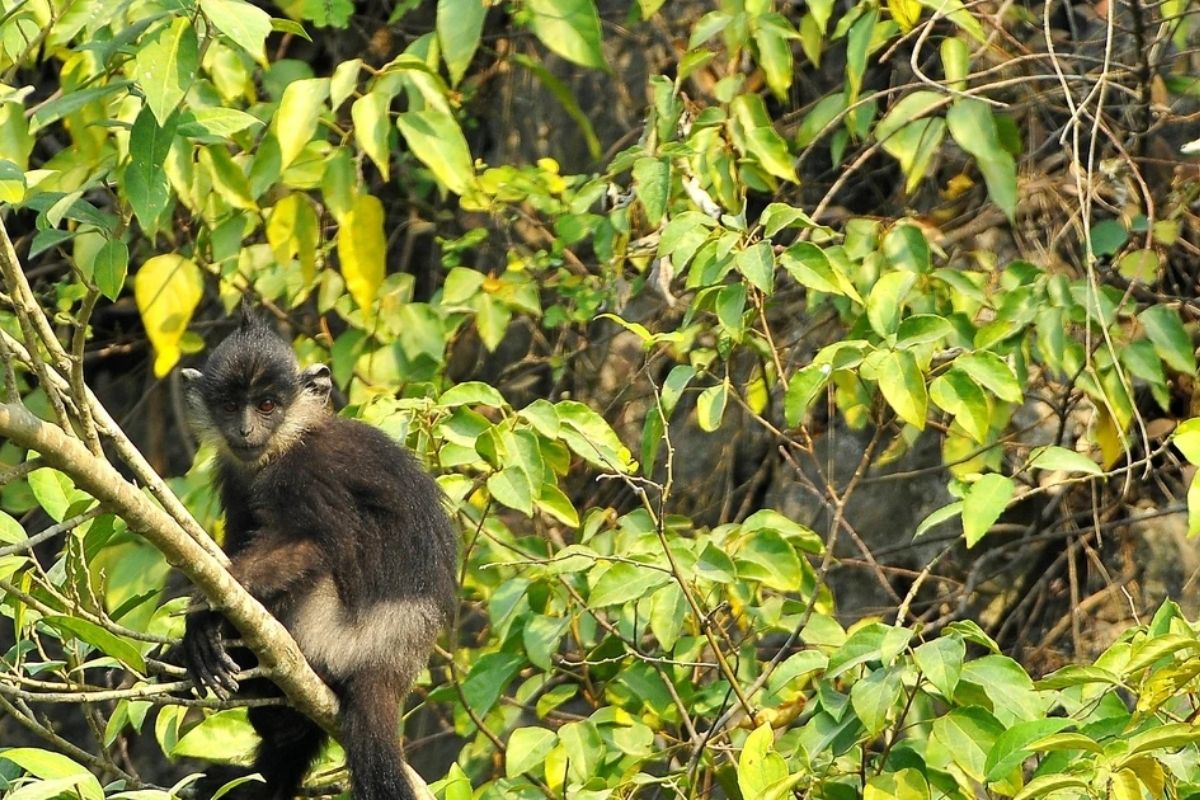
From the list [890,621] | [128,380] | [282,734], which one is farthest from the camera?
[128,380]

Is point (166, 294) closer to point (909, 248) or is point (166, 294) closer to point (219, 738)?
point (219, 738)

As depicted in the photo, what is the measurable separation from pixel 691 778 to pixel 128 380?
463cm

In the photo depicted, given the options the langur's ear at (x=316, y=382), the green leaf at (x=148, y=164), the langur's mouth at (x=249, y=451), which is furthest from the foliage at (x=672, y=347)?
the langur's mouth at (x=249, y=451)

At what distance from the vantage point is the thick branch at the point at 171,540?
2.40 m

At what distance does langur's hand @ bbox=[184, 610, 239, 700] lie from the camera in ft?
11.3

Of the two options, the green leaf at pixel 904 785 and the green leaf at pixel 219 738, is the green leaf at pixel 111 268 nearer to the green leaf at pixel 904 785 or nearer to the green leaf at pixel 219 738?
the green leaf at pixel 219 738

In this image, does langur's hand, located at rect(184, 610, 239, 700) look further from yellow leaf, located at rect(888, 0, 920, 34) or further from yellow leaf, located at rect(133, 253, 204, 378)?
yellow leaf, located at rect(888, 0, 920, 34)

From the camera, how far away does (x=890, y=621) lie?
5582 millimetres

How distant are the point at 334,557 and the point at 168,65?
2.00 meters

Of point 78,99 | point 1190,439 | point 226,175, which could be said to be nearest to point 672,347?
point 226,175

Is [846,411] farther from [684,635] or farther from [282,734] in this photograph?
[282,734]

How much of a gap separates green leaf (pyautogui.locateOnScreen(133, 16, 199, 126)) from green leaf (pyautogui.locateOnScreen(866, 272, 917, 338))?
6.12 ft

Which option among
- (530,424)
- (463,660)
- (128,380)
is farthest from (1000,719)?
(128,380)

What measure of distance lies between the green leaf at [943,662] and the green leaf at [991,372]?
70cm
